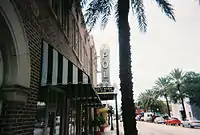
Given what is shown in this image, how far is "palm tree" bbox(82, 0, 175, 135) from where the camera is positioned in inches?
203

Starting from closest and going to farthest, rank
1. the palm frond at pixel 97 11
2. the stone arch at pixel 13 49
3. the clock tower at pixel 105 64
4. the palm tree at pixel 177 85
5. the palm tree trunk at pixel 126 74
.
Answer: the stone arch at pixel 13 49
the palm tree trunk at pixel 126 74
the palm frond at pixel 97 11
the clock tower at pixel 105 64
the palm tree at pixel 177 85

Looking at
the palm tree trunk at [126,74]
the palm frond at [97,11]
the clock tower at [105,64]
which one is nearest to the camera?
the palm tree trunk at [126,74]

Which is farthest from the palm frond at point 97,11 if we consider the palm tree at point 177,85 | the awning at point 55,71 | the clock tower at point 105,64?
the palm tree at point 177,85

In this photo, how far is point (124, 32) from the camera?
5.86 m

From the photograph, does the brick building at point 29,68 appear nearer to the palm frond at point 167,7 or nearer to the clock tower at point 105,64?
the palm frond at point 167,7

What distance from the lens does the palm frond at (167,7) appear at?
25.1 feet

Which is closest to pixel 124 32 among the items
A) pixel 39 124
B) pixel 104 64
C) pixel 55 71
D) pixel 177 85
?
pixel 55 71

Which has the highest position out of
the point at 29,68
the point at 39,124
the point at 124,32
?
the point at 124,32

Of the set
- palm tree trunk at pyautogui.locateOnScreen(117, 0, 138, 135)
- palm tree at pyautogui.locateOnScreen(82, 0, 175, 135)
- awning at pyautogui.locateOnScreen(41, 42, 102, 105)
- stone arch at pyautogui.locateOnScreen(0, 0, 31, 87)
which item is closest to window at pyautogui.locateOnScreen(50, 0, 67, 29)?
palm tree at pyautogui.locateOnScreen(82, 0, 175, 135)

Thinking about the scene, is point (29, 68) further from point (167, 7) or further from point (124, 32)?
point (167, 7)

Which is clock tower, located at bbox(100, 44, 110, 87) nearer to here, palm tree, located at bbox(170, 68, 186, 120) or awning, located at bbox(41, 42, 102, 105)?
awning, located at bbox(41, 42, 102, 105)

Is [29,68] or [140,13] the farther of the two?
[140,13]

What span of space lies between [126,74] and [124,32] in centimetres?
150

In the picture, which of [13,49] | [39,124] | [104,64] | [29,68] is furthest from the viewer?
[104,64]
